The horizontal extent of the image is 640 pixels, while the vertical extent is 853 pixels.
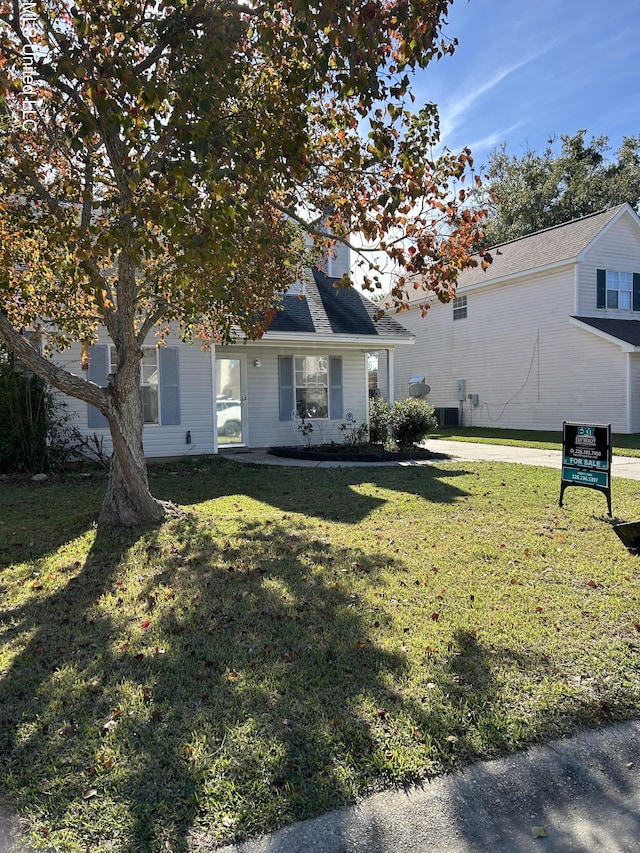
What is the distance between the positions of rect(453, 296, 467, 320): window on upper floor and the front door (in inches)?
481

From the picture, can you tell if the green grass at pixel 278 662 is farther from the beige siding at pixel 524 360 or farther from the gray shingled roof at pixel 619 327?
the beige siding at pixel 524 360

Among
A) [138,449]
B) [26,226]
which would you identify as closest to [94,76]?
[26,226]

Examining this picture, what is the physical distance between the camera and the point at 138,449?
6723 mm

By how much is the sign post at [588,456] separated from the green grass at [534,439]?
6.45 m

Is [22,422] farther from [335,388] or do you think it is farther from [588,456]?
[588,456]

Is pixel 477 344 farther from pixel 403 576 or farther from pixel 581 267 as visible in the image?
pixel 403 576

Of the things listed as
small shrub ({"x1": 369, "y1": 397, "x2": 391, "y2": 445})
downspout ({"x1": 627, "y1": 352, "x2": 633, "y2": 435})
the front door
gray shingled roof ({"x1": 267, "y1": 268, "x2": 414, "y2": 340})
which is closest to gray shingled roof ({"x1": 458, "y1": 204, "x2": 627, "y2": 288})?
downspout ({"x1": 627, "y1": 352, "x2": 633, "y2": 435})

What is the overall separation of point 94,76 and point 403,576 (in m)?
4.66

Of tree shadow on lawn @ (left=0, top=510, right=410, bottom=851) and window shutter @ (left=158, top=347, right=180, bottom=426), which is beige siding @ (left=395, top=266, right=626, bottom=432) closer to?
window shutter @ (left=158, top=347, right=180, bottom=426)

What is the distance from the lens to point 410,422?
13578 mm

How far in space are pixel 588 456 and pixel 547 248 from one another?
15879mm

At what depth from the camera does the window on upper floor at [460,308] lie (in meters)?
23.5

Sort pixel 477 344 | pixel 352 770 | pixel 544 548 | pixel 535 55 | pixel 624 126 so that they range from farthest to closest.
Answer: pixel 624 126 < pixel 477 344 < pixel 535 55 < pixel 544 548 < pixel 352 770

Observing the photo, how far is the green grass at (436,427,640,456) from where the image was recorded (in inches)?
548
